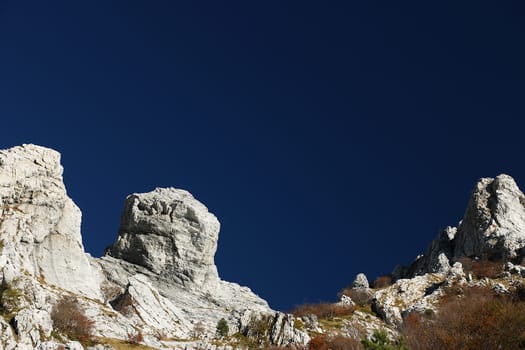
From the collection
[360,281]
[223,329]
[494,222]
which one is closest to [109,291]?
[223,329]

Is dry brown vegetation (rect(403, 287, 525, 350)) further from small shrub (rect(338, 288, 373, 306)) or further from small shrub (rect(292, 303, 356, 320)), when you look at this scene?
small shrub (rect(338, 288, 373, 306))

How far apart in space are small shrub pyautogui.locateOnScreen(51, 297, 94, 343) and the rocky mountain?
180 millimetres

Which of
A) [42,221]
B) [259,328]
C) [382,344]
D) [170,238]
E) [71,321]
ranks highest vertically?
[170,238]

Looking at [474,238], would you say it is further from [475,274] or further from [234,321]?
[234,321]

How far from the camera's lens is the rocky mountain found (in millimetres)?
71312

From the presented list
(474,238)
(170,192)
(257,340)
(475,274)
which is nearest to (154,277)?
(170,192)

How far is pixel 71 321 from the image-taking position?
70312 mm

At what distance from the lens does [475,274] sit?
107 metres

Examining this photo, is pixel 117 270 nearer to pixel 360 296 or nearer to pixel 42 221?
pixel 42 221

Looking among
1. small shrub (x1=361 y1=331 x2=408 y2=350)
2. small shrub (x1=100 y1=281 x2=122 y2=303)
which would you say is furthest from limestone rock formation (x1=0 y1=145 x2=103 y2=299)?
small shrub (x1=361 y1=331 x2=408 y2=350)

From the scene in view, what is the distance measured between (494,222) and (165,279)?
70.3m

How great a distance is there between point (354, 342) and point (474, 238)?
204ft

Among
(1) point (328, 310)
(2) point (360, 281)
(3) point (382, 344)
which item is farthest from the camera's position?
(2) point (360, 281)

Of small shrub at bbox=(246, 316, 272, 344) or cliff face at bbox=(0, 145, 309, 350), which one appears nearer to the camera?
cliff face at bbox=(0, 145, 309, 350)
